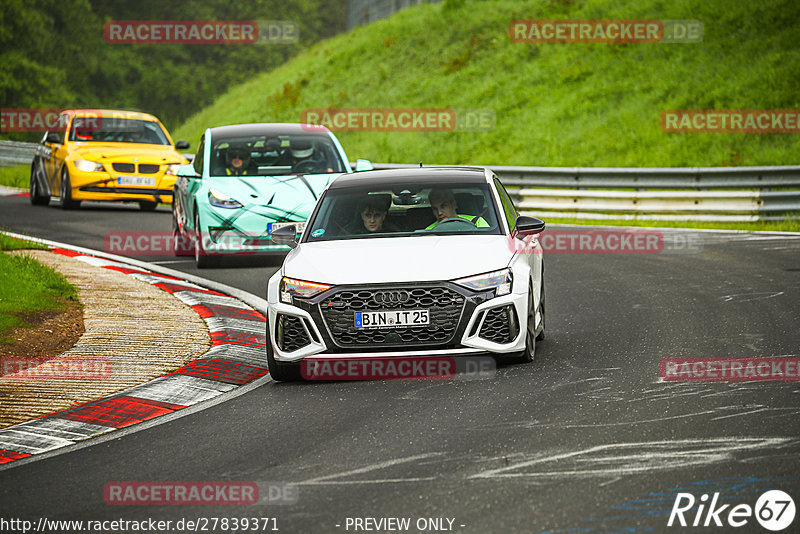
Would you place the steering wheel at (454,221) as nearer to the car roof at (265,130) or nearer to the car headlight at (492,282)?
the car headlight at (492,282)

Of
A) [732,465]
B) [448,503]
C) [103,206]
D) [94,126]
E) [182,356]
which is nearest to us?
[448,503]

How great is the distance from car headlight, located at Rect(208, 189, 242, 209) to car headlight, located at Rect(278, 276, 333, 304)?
6.20 meters

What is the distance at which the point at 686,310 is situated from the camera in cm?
1114

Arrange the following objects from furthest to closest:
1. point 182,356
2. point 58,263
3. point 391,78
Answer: point 391,78 → point 58,263 → point 182,356

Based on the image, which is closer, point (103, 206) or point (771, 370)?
point (771, 370)

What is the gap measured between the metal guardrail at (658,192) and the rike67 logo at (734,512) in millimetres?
15576

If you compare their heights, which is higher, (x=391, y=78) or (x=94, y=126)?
(x=391, y=78)

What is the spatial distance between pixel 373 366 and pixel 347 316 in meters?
0.47

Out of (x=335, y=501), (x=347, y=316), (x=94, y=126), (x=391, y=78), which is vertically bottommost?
(x=335, y=501)

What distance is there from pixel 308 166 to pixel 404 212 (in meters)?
6.37

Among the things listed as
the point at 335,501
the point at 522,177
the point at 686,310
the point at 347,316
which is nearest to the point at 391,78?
the point at 522,177

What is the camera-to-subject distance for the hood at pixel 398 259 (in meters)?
8.17

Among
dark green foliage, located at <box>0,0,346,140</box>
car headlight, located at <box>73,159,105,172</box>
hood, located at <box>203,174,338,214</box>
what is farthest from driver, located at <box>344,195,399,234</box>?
dark green foliage, located at <box>0,0,346,140</box>

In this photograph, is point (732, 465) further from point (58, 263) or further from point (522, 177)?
point (522, 177)
